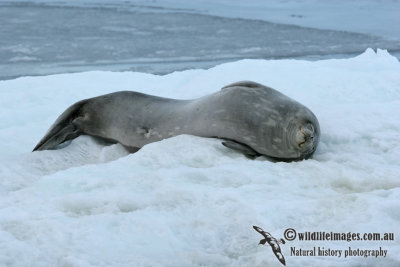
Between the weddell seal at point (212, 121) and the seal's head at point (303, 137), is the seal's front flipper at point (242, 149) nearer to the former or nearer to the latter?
the weddell seal at point (212, 121)

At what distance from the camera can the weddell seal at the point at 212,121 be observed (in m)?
3.26

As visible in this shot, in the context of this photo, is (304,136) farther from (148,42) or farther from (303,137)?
(148,42)

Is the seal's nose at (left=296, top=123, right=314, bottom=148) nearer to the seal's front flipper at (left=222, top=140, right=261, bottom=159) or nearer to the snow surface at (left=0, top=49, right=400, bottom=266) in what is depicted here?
the snow surface at (left=0, top=49, right=400, bottom=266)

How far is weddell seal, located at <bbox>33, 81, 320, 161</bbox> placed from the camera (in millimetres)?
3256

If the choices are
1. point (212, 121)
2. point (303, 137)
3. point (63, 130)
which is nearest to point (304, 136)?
point (303, 137)

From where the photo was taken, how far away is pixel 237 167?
2791 mm

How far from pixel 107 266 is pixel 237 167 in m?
1.08

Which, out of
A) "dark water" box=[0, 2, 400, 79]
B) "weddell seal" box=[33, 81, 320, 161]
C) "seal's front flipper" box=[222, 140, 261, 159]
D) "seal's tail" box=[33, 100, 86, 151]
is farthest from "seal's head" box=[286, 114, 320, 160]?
"dark water" box=[0, 2, 400, 79]

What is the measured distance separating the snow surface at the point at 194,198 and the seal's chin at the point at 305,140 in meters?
0.08

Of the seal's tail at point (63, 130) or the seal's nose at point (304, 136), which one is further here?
the seal's tail at point (63, 130)

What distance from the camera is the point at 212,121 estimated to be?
3475 mm

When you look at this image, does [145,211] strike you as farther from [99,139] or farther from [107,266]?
[99,139]

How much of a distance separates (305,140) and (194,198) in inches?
39.5

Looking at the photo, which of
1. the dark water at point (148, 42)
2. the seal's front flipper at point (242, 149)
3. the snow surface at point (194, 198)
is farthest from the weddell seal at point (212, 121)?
the dark water at point (148, 42)
